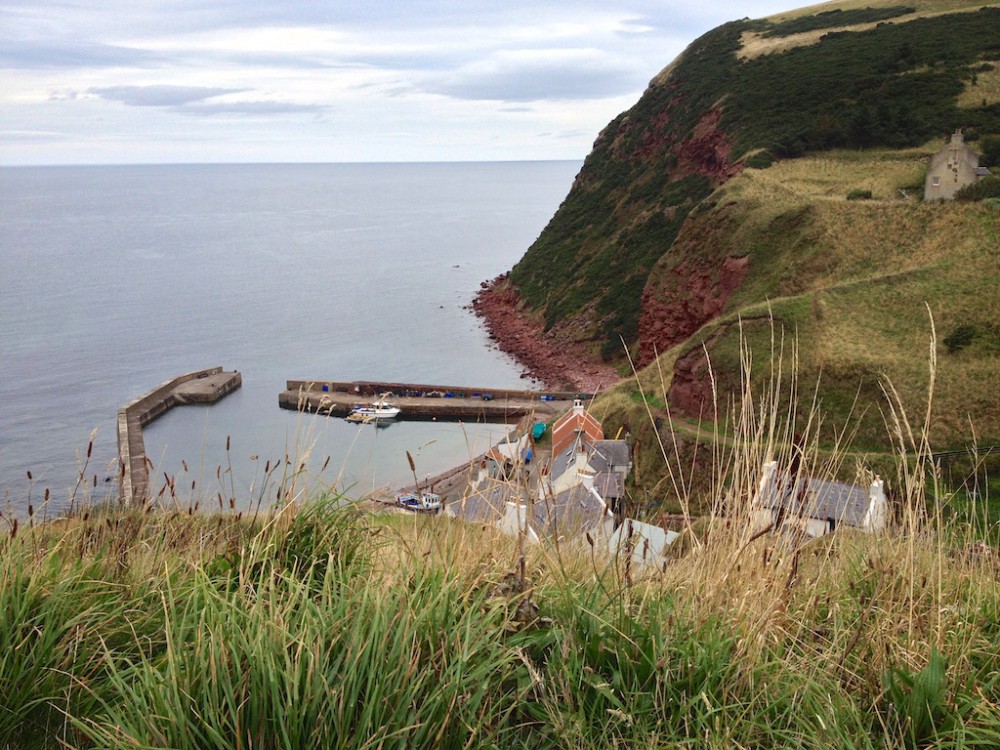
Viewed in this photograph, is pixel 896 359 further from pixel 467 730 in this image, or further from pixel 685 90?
pixel 685 90

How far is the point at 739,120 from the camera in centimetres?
6606

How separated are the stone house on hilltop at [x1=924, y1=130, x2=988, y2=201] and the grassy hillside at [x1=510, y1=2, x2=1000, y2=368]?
587 cm

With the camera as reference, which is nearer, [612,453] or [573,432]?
[612,453]

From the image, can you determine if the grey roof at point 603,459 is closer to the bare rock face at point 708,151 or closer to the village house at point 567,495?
the village house at point 567,495

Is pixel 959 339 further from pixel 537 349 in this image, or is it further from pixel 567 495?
pixel 537 349

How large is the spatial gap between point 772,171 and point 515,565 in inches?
2243

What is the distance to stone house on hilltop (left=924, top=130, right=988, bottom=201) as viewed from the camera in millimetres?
42562

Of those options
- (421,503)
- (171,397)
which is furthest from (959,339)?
(171,397)

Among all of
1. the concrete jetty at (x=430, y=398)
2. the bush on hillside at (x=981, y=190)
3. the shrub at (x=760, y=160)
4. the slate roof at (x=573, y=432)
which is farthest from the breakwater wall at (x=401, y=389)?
the bush on hillside at (x=981, y=190)

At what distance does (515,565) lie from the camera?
13.4 ft

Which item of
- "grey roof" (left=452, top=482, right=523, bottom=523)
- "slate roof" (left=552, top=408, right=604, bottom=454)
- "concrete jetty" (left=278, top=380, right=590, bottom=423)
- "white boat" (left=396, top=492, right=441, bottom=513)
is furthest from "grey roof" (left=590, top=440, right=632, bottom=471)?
"grey roof" (left=452, top=482, right=523, bottom=523)

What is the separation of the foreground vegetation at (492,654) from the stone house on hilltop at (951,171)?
45232 mm

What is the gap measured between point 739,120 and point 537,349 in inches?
954

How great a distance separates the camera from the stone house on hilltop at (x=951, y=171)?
4256 centimetres
